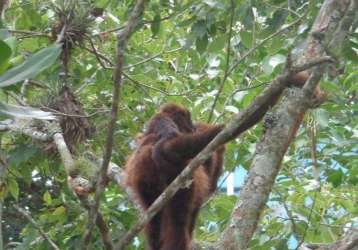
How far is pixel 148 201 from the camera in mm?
4293

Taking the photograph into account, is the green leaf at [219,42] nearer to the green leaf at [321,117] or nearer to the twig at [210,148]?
the green leaf at [321,117]

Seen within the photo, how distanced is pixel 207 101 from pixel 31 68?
2617mm

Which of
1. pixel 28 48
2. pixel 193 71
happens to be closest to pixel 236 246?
pixel 28 48

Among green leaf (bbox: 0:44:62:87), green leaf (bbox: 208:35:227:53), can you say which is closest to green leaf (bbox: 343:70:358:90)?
green leaf (bbox: 208:35:227:53)

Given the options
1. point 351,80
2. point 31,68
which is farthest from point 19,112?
point 351,80

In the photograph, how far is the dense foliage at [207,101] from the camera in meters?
3.95

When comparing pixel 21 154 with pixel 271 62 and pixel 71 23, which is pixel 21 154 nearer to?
pixel 71 23

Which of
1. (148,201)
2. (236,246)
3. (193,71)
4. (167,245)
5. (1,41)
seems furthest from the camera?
(193,71)

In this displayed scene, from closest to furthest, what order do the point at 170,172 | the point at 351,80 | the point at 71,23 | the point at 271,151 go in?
the point at 271,151, the point at 71,23, the point at 170,172, the point at 351,80

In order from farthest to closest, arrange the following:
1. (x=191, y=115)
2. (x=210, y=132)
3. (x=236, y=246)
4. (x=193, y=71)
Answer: (x=193, y=71)
(x=191, y=115)
(x=210, y=132)
(x=236, y=246)

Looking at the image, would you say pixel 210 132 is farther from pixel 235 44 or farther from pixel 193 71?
pixel 193 71

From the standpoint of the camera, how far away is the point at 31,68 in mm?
1992

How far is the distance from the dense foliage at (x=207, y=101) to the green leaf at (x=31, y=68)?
1.51 m

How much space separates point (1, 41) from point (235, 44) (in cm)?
308
